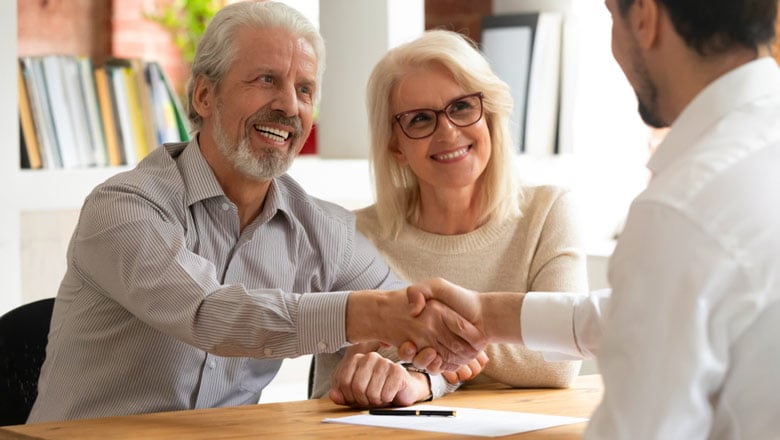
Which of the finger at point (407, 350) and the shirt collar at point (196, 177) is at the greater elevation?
the shirt collar at point (196, 177)

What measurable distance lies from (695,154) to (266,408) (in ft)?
3.50

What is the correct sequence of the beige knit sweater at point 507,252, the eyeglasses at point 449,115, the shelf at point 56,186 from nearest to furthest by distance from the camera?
the beige knit sweater at point 507,252 < the eyeglasses at point 449,115 < the shelf at point 56,186

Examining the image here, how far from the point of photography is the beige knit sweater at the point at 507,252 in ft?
8.34

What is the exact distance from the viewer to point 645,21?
134 cm

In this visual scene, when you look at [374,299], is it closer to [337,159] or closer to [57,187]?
[57,187]

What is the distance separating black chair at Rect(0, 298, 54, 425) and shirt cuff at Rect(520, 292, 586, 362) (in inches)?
40.1

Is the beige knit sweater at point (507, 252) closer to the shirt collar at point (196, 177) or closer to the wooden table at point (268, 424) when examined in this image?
the wooden table at point (268, 424)

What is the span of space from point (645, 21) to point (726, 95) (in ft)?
0.44

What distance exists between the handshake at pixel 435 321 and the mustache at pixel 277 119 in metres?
0.51

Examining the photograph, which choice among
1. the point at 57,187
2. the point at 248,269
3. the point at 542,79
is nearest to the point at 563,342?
the point at 248,269

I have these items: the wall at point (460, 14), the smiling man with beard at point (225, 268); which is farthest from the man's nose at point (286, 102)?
the wall at point (460, 14)

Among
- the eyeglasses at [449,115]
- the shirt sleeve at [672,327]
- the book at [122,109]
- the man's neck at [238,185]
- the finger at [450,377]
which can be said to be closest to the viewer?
the shirt sleeve at [672,327]

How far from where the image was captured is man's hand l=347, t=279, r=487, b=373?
2.08 metres

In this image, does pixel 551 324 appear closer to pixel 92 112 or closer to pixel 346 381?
pixel 346 381
